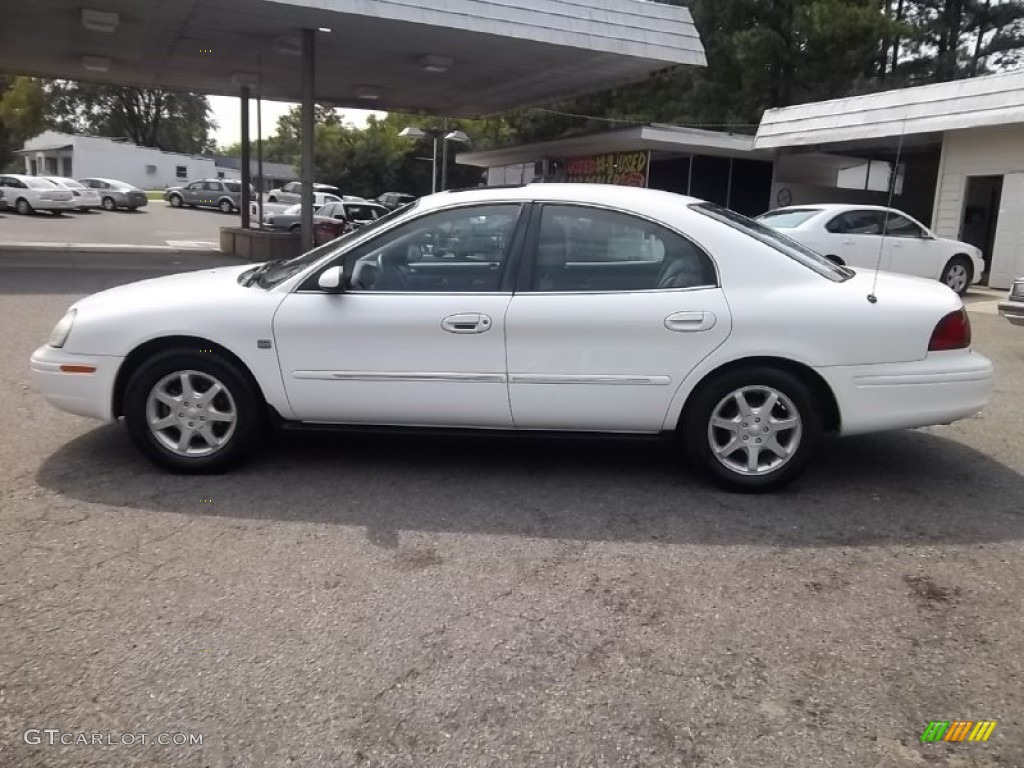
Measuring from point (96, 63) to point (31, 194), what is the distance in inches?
623

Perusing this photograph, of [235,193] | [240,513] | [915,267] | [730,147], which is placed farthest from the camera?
[235,193]

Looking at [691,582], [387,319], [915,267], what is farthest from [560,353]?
[915,267]

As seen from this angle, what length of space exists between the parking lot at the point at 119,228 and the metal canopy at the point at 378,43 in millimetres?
4301

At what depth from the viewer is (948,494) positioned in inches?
182

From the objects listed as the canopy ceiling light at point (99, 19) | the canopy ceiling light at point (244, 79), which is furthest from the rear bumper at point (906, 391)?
the canopy ceiling light at point (244, 79)

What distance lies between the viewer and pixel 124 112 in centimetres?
7619

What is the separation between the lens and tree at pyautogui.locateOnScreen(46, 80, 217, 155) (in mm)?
73938

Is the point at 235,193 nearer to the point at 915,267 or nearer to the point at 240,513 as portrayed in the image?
the point at 915,267

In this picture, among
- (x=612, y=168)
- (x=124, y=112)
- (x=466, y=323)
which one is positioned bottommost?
(x=466, y=323)

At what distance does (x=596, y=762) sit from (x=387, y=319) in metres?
2.57

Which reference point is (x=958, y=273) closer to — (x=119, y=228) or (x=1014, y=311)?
(x=1014, y=311)

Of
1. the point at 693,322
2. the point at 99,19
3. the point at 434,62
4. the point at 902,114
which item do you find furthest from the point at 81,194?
the point at 693,322

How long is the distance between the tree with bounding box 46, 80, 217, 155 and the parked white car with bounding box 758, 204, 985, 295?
72.6 m

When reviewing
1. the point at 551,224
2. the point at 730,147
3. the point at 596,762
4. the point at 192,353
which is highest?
the point at 730,147
